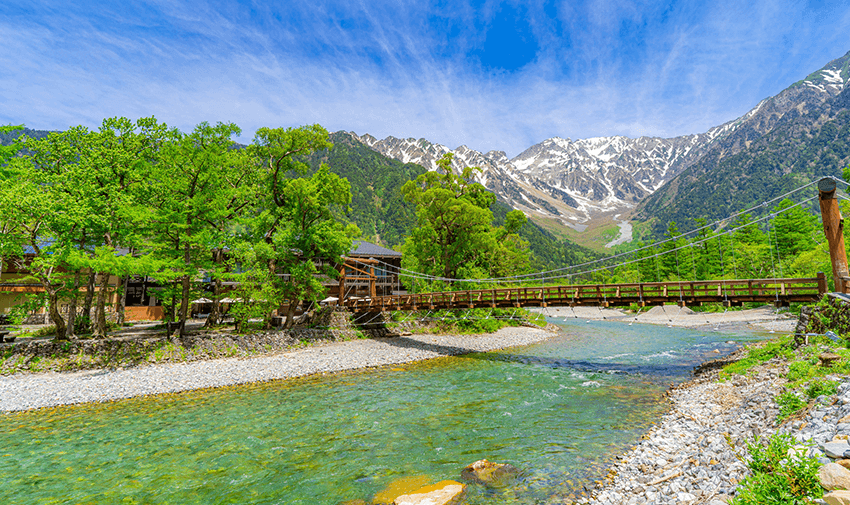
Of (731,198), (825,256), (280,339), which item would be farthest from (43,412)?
(731,198)

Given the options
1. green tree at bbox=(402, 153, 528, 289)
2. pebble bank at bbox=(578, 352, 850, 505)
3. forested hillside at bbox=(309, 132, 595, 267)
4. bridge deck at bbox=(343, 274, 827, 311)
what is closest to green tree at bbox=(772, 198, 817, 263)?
bridge deck at bbox=(343, 274, 827, 311)

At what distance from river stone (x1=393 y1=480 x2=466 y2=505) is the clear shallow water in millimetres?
306

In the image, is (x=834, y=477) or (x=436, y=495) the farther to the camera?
(x=436, y=495)

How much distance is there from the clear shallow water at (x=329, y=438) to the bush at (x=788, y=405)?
302cm

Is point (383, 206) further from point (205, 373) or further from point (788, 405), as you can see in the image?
point (788, 405)

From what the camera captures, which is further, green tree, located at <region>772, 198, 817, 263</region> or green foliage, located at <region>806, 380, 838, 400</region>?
green tree, located at <region>772, 198, 817, 263</region>

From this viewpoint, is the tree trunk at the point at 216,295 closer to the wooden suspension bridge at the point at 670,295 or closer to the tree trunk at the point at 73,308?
the tree trunk at the point at 73,308

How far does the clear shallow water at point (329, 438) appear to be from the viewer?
7.52 m

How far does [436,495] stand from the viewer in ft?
22.3

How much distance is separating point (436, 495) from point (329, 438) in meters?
4.42

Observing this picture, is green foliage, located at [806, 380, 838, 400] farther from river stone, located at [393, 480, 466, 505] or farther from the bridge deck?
the bridge deck

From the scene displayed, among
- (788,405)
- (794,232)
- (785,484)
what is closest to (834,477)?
(785,484)

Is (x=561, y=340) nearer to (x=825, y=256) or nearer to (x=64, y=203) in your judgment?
(x=825, y=256)

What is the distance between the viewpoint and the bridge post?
41.9ft
